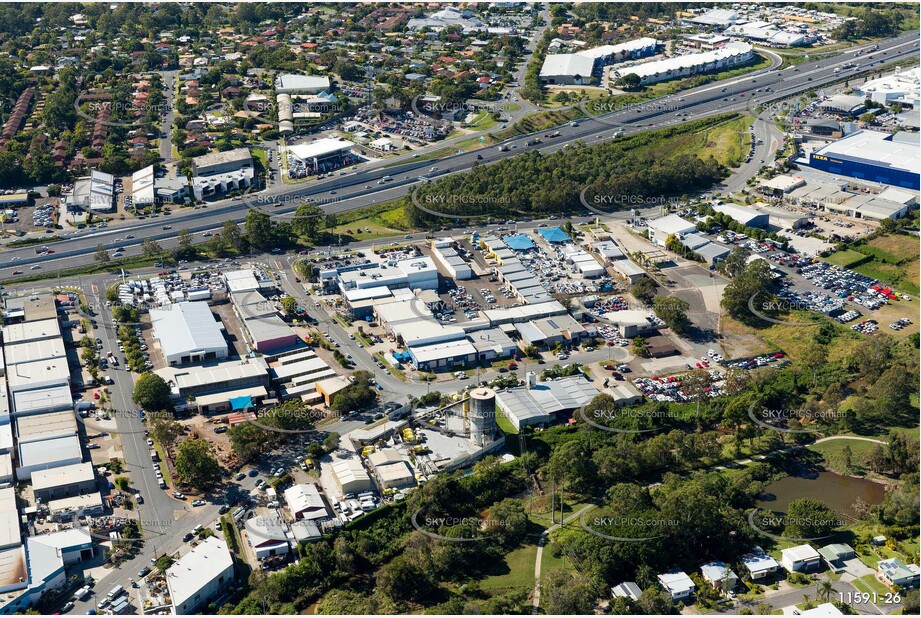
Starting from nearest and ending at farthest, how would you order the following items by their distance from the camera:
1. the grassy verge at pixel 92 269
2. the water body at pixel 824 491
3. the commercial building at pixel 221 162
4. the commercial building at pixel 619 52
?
1. the water body at pixel 824 491
2. the grassy verge at pixel 92 269
3. the commercial building at pixel 221 162
4. the commercial building at pixel 619 52

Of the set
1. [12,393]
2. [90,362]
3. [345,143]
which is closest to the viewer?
[12,393]

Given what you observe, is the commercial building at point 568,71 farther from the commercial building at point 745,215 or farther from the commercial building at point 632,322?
the commercial building at point 632,322

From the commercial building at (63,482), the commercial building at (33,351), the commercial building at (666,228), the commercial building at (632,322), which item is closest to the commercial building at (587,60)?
the commercial building at (666,228)

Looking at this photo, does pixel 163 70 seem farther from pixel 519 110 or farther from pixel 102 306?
pixel 102 306

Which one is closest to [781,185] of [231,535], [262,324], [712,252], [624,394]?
[712,252]

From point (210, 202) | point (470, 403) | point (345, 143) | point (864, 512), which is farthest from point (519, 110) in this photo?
point (864, 512)

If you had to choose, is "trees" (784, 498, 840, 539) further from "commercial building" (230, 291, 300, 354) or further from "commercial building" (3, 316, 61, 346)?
"commercial building" (3, 316, 61, 346)

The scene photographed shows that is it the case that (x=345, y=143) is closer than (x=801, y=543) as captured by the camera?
No
